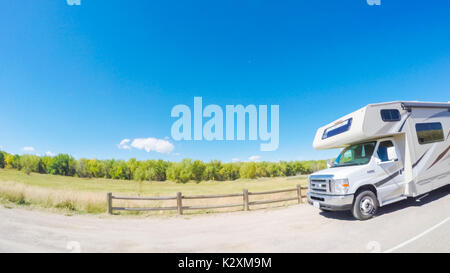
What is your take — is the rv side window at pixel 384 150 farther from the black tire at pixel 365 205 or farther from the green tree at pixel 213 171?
the green tree at pixel 213 171

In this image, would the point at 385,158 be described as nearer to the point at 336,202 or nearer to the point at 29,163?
the point at 336,202

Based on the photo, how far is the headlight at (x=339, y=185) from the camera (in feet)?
17.3

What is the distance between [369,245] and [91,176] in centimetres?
9589

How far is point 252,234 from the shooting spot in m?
5.26

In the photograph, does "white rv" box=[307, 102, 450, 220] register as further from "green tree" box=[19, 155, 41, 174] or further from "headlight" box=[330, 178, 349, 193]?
"green tree" box=[19, 155, 41, 174]

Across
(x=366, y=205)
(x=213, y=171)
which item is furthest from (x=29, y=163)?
(x=366, y=205)

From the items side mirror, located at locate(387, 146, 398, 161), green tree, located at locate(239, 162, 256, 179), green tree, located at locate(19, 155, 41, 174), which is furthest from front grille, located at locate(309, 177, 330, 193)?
green tree, located at locate(19, 155, 41, 174)

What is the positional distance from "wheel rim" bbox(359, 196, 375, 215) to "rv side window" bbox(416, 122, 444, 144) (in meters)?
3.13

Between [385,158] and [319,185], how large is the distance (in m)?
2.42

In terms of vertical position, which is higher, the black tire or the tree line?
the black tire

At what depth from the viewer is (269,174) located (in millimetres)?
89375

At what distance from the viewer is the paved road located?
3.97m
